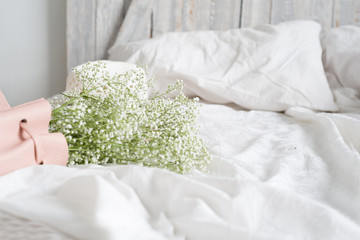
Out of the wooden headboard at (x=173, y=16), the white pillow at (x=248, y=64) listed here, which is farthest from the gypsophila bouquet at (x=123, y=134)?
the wooden headboard at (x=173, y=16)

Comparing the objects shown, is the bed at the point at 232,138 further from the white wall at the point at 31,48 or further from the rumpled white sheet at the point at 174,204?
the white wall at the point at 31,48

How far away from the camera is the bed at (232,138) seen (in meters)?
0.53

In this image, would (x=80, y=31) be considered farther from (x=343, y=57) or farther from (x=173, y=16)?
(x=343, y=57)

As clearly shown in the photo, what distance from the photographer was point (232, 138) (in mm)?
1072

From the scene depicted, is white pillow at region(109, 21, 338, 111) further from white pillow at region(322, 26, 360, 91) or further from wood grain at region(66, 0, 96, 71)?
wood grain at region(66, 0, 96, 71)

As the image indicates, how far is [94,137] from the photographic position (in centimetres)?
74

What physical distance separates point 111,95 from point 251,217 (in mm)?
366

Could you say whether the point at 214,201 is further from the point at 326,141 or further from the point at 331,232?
the point at 326,141

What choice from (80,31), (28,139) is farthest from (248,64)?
(28,139)

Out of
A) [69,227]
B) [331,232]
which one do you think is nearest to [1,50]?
[69,227]

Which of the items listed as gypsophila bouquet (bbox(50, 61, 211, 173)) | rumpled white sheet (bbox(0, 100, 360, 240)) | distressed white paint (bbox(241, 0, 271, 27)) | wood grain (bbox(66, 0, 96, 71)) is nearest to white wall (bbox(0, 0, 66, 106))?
wood grain (bbox(66, 0, 96, 71))

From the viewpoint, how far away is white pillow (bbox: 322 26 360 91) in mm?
1619

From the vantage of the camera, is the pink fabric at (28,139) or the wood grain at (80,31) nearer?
the pink fabric at (28,139)

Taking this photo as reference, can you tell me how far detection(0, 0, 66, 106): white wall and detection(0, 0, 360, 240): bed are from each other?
0.14m
